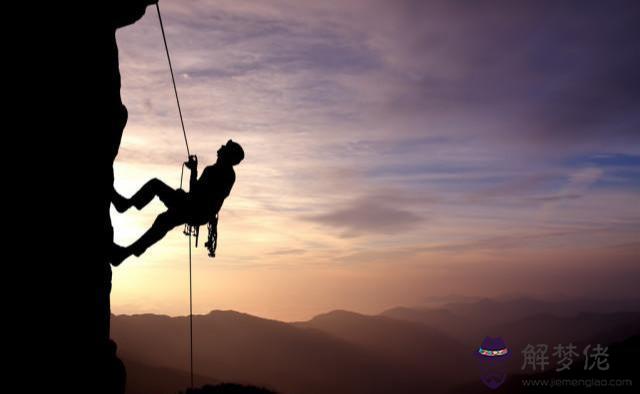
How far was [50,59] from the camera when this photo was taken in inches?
278

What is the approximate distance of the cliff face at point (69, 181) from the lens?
21.8ft

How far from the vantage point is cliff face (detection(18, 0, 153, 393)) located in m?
6.65

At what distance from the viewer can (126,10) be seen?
30.0 feet

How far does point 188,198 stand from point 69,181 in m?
3.60

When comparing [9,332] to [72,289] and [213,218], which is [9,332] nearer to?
[72,289]

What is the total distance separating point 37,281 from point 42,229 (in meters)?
0.75

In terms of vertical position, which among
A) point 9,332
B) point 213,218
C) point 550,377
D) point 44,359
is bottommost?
point 550,377

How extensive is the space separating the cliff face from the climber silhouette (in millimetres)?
970

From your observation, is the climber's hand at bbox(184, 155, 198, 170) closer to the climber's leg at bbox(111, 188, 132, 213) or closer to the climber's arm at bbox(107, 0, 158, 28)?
the climber's leg at bbox(111, 188, 132, 213)

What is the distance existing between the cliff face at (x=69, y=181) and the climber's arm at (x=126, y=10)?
0.02 meters

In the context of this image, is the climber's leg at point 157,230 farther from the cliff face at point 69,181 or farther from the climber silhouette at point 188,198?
the cliff face at point 69,181

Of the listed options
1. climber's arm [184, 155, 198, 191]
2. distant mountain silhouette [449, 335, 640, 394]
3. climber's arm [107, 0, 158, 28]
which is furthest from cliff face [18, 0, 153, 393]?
distant mountain silhouette [449, 335, 640, 394]

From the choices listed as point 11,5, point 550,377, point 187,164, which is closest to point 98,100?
point 11,5

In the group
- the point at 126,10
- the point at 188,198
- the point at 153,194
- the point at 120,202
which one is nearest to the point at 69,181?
the point at 120,202
